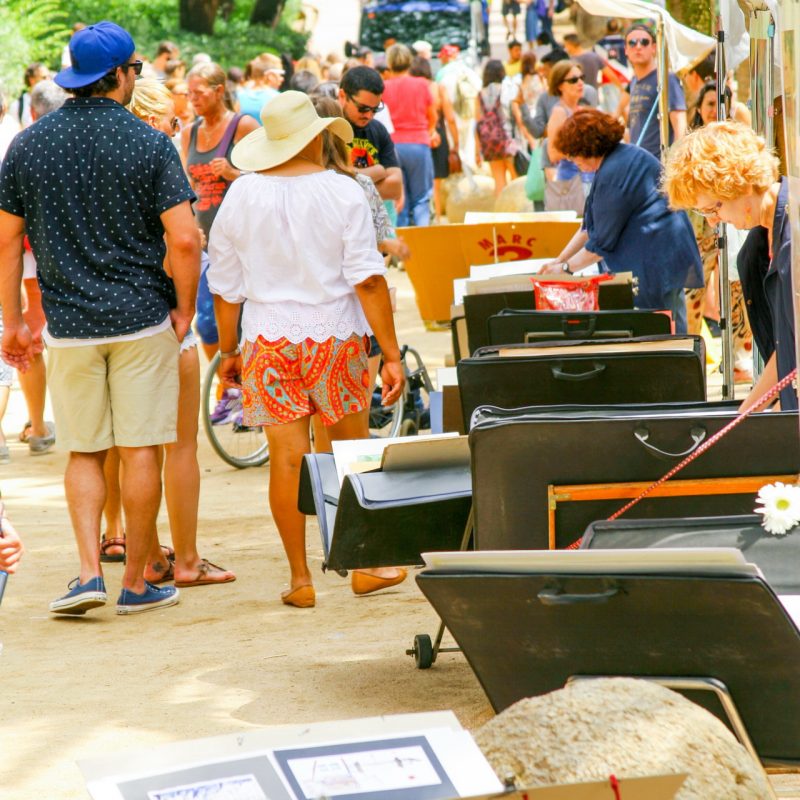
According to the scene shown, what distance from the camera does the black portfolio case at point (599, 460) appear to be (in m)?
3.65

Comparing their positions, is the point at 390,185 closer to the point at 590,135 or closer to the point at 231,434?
the point at 590,135

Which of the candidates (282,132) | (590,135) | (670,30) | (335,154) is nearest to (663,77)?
(670,30)

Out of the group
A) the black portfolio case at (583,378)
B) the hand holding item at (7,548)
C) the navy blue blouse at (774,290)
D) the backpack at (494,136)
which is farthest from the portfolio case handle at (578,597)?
the backpack at (494,136)

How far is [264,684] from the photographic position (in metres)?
4.73

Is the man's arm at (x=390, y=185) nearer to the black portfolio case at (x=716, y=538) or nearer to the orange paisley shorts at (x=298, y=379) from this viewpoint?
the orange paisley shorts at (x=298, y=379)

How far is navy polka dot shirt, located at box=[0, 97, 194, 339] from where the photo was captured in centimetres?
532

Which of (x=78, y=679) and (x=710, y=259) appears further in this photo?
(x=710, y=259)

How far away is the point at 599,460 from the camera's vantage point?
12.1ft

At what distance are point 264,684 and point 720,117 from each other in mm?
3552

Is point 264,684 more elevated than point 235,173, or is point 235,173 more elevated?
point 235,173

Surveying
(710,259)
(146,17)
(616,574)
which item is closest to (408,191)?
(710,259)

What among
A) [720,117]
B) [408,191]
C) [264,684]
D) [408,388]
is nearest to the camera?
[264,684]

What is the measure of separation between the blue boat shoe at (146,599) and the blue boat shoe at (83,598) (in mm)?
107

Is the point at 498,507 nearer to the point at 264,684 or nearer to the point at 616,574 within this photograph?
the point at 616,574
